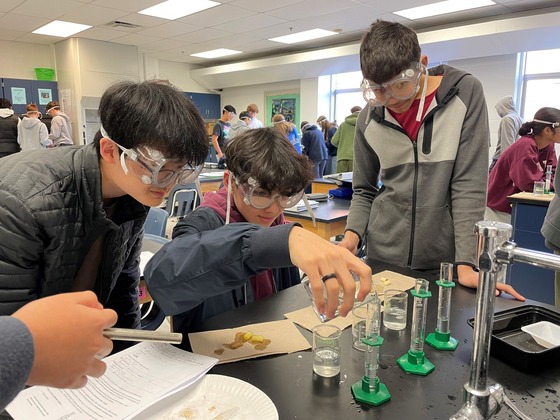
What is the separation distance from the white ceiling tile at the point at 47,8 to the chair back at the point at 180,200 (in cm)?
316

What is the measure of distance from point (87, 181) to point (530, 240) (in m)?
3.22

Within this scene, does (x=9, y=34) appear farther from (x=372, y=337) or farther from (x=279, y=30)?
(x=372, y=337)

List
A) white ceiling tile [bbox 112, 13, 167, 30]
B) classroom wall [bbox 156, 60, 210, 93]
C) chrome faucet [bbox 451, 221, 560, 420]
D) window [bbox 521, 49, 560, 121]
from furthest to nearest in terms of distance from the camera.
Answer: classroom wall [bbox 156, 60, 210, 93]
window [bbox 521, 49, 560, 121]
white ceiling tile [bbox 112, 13, 167, 30]
chrome faucet [bbox 451, 221, 560, 420]

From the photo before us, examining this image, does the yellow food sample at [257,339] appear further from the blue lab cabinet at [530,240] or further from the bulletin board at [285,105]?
the bulletin board at [285,105]

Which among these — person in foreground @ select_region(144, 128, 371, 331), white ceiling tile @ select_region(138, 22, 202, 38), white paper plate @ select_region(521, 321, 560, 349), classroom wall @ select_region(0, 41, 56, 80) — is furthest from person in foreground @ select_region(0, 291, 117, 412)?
classroom wall @ select_region(0, 41, 56, 80)

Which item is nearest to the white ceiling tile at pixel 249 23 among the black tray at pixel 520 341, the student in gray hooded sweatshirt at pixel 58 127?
the student in gray hooded sweatshirt at pixel 58 127

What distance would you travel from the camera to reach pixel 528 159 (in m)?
3.36

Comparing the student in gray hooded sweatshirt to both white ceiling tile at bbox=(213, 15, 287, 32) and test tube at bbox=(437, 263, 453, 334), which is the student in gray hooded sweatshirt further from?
test tube at bbox=(437, 263, 453, 334)

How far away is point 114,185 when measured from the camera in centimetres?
106

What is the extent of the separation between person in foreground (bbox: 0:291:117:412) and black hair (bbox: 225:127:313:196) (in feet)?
2.46

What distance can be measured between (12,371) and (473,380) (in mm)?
566

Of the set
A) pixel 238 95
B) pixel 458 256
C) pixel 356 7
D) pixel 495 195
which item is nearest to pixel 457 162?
pixel 458 256

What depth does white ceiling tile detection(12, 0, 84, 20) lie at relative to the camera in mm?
5388

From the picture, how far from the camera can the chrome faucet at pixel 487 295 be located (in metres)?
0.53
